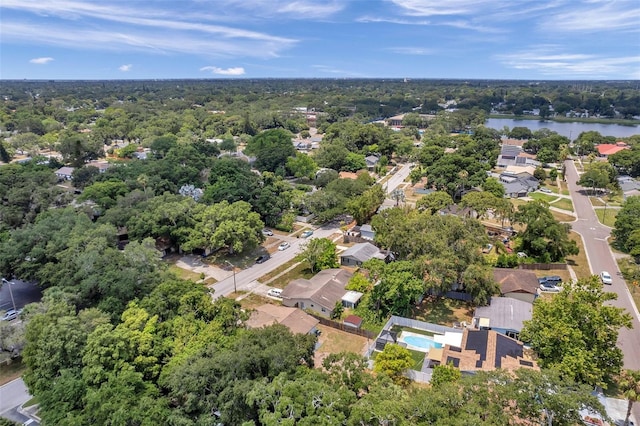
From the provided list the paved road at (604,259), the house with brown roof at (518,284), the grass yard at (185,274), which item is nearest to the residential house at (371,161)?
the paved road at (604,259)

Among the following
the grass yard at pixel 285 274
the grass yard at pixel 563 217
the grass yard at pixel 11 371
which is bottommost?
the grass yard at pixel 11 371

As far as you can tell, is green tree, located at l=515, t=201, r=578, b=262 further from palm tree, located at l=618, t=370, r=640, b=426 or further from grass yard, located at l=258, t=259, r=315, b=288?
grass yard, located at l=258, t=259, r=315, b=288

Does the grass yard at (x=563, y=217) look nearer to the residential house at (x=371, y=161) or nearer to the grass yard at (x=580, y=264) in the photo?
the grass yard at (x=580, y=264)

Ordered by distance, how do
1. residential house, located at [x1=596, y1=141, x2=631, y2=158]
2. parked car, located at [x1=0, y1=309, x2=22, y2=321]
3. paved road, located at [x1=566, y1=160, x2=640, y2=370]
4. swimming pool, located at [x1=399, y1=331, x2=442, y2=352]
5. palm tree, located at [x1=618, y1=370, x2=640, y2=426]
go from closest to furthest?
palm tree, located at [x1=618, y1=370, x2=640, y2=426] < paved road, located at [x1=566, y1=160, x2=640, y2=370] < swimming pool, located at [x1=399, y1=331, x2=442, y2=352] < parked car, located at [x1=0, y1=309, x2=22, y2=321] < residential house, located at [x1=596, y1=141, x2=631, y2=158]

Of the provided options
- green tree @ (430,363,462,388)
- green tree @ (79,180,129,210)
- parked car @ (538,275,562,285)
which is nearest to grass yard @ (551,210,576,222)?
parked car @ (538,275,562,285)

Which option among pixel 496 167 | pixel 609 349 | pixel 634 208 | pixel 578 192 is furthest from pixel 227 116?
pixel 609 349

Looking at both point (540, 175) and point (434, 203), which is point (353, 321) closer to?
point (434, 203)

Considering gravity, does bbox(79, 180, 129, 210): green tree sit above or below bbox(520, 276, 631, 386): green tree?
above
